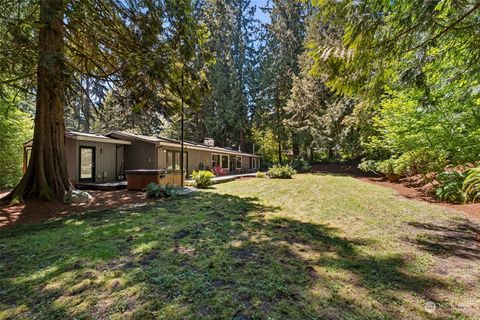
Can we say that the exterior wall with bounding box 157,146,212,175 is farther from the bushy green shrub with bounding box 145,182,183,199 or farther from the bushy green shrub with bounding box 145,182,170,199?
the bushy green shrub with bounding box 145,182,170,199

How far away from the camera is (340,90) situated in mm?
5477

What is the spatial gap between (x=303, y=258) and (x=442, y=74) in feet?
20.9

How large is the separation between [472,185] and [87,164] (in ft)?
47.4

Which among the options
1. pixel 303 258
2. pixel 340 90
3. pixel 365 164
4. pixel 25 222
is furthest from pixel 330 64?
pixel 365 164

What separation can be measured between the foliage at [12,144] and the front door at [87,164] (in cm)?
356

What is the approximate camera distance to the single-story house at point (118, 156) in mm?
12555

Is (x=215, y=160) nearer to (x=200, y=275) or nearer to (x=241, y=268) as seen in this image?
A: (x=241, y=268)

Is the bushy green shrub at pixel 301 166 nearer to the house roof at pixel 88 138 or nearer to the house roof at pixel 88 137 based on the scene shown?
the house roof at pixel 88 138

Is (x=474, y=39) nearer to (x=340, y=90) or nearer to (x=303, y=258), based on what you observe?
(x=340, y=90)

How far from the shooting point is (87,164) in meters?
13.2

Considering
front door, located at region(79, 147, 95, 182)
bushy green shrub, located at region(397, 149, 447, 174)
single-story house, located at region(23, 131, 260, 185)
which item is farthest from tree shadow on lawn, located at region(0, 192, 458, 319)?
front door, located at region(79, 147, 95, 182)

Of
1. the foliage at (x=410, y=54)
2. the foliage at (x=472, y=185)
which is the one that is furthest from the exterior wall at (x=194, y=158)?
the foliage at (x=472, y=185)

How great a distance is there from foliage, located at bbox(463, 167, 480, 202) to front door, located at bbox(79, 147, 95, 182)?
46.5 feet

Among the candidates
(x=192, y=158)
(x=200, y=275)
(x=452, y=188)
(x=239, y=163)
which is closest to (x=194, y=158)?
(x=192, y=158)
